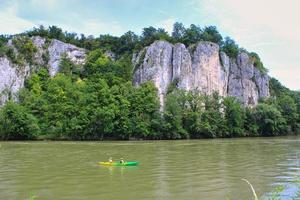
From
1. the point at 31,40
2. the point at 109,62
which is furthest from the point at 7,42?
the point at 109,62

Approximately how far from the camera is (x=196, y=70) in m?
97.1

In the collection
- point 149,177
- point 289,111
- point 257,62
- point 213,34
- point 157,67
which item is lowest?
point 149,177

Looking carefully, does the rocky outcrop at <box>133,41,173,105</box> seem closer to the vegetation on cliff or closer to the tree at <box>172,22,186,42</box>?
the vegetation on cliff

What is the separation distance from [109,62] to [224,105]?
28106 millimetres

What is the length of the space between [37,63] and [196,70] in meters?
35.9

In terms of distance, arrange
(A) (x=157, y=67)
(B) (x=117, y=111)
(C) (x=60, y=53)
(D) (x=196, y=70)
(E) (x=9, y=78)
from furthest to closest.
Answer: (C) (x=60, y=53) < (D) (x=196, y=70) < (A) (x=157, y=67) < (E) (x=9, y=78) < (B) (x=117, y=111)

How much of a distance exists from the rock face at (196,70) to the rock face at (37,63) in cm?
1547

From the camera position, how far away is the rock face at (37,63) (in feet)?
288

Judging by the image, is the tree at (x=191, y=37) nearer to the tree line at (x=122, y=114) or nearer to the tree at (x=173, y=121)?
the tree line at (x=122, y=114)

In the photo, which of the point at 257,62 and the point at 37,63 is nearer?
the point at 37,63

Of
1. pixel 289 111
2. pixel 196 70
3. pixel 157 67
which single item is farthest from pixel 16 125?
pixel 289 111

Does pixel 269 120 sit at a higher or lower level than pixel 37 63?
lower

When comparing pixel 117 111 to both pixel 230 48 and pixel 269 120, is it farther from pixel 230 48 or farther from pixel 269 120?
pixel 230 48

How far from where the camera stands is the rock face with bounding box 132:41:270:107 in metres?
94.6
